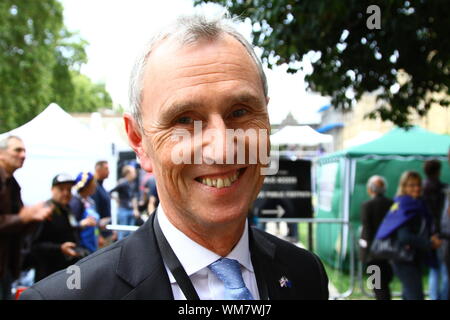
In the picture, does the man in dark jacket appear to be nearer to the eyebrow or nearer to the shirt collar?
the shirt collar

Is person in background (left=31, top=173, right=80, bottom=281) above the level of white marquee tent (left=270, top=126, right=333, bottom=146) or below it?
below

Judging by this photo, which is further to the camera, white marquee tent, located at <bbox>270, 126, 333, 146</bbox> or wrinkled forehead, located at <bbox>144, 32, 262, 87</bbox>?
white marquee tent, located at <bbox>270, 126, 333, 146</bbox>

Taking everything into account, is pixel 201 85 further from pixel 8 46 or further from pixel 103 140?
pixel 8 46

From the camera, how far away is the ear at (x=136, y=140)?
1117 millimetres

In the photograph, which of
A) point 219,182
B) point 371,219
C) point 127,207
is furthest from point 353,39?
point 371,219

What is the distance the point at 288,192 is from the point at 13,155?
6021mm

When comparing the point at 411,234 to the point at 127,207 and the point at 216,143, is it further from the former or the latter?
the point at 216,143

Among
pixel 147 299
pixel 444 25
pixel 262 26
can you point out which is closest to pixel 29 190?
pixel 147 299

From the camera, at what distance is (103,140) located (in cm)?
131

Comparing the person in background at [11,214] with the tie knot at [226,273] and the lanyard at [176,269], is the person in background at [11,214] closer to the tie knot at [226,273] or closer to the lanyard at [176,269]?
the lanyard at [176,269]

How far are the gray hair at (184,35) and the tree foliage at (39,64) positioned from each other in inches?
9.2

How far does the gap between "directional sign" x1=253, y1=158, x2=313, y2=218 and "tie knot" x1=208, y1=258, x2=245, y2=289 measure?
18.6ft

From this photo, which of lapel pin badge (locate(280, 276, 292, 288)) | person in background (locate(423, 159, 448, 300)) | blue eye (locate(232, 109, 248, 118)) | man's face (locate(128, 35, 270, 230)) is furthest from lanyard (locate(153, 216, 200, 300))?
person in background (locate(423, 159, 448, 300))

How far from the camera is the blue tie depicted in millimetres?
1116
